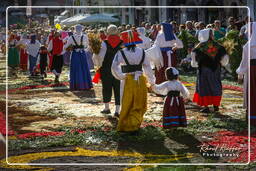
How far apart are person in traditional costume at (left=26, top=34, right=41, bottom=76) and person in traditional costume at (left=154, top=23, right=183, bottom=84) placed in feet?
23.2

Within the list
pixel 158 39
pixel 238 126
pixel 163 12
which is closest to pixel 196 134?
pixel 238 126

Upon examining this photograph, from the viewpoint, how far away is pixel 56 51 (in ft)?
52.1

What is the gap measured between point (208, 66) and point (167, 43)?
2331 mm

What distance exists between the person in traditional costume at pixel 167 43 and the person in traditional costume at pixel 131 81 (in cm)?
395

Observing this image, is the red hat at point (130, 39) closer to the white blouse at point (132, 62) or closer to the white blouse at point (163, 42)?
the white blouse at point (132, 62)

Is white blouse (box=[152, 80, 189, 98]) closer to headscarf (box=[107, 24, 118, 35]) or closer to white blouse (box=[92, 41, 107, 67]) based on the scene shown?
headscarf (box=[107, 24, 118, 35])

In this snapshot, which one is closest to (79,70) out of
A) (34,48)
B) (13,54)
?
(34,48)

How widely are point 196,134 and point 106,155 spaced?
1901mm

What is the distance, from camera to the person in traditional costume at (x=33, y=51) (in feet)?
59.1

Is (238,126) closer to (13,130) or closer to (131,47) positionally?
(131,47)

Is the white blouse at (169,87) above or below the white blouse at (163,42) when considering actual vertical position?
below

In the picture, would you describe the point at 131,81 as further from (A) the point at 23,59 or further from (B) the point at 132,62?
(A) the point at 23,59

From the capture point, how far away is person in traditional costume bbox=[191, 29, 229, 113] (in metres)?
9.79

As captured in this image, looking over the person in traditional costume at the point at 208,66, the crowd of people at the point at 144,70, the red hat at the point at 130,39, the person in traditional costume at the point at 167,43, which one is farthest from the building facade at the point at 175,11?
the red hat at the point at 130,39
